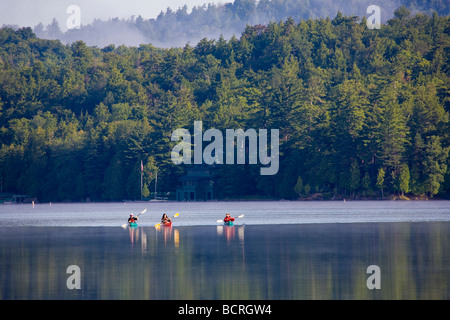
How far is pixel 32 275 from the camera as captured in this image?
24.7 m

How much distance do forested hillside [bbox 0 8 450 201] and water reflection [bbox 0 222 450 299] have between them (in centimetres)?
6319

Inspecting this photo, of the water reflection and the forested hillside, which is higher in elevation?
the forested hillside

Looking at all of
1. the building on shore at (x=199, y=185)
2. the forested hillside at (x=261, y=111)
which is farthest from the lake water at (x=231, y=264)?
the building on shore at (x=199, y=185)

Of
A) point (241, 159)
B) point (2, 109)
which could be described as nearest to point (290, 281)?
point (241, 159)

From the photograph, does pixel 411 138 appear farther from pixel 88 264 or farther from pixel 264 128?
pixel 88 264

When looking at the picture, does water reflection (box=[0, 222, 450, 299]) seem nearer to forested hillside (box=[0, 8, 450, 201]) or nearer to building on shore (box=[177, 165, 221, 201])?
forested hillside (box=[0, 8, 450, 201])

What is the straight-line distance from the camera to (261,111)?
4769 inches

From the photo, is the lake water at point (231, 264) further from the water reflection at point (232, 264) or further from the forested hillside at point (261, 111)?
the forested hillside at point (261, 111)

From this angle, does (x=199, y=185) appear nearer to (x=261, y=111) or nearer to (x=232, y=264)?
(x=261, y=111)

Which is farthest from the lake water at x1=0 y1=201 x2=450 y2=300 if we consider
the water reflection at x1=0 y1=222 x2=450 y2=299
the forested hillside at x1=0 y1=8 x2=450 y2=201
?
the forested hillside at x1=0 y1=8 x2=450 y2=201

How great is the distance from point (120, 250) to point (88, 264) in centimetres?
536

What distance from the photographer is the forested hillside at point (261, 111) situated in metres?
105

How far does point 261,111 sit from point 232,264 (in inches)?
3740

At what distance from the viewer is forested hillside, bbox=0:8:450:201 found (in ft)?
344
